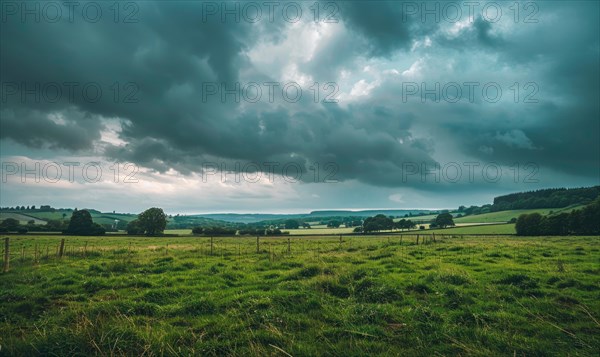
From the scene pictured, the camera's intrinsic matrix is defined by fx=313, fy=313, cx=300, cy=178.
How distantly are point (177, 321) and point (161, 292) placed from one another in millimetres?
3545

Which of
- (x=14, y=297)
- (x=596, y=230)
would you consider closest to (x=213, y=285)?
(x=14, y=297)

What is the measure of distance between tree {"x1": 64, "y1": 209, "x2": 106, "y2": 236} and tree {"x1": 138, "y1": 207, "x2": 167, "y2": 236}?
11181 mm

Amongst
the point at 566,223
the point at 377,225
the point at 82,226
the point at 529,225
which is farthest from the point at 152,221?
the point at 566,223

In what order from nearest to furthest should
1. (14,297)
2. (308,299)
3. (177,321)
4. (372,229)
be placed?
(177,321) < (308,299) < (14,297) < (372,229)

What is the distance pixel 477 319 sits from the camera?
28.7 ft

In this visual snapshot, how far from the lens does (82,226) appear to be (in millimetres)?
82688

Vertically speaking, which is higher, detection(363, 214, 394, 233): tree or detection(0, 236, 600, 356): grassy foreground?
detection(0, 236, 600, 356): grassy foreground

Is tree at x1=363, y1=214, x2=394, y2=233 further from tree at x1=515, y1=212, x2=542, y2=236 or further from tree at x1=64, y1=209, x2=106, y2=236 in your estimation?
tree at x1=64, y1=209, x2=106, y2=236

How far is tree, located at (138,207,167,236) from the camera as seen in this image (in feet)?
303

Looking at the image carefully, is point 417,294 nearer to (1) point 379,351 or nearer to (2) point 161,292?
(1) point 379,351

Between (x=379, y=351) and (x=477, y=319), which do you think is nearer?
(x=379, y=351)

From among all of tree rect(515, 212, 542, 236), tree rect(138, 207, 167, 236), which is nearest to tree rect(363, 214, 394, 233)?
tree rect(515, 212, 542, 236)

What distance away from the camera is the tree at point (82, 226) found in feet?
270

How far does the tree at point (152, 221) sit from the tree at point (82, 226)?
11.2 m
